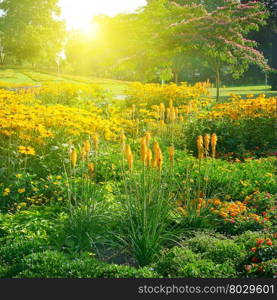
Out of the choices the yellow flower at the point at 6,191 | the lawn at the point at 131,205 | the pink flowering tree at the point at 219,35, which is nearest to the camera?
the lawn at the point at 131,205

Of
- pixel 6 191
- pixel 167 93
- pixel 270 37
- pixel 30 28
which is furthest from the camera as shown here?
pixel 167 93

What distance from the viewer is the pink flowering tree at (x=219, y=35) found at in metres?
6.35

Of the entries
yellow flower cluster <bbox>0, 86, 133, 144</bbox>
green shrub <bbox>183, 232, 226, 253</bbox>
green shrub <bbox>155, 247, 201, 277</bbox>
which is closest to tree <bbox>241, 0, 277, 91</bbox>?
yellow flower cluster <bbox>0, 86, 133, 144</bbox>

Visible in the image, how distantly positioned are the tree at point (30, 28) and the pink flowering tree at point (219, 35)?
6.40ft

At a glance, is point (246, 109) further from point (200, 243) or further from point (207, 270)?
point (207, 270)

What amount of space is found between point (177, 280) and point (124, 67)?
4078 millimetres

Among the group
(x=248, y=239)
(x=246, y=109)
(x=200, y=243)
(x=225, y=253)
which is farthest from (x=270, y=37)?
(x=225, y=253)

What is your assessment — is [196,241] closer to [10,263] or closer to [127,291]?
[127,291]

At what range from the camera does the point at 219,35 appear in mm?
6676

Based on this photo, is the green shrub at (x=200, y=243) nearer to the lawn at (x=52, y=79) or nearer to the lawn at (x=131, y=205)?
the lawn at (x=131, y=205)

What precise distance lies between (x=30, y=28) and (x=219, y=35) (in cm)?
296

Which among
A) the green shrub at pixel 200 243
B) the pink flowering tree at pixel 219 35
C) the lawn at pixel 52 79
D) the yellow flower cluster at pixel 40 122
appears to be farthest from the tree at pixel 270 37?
the green shrub at pixel 200 243

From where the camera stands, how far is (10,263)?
11.9 feet

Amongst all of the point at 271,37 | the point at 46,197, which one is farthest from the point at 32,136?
the point at 271,37
